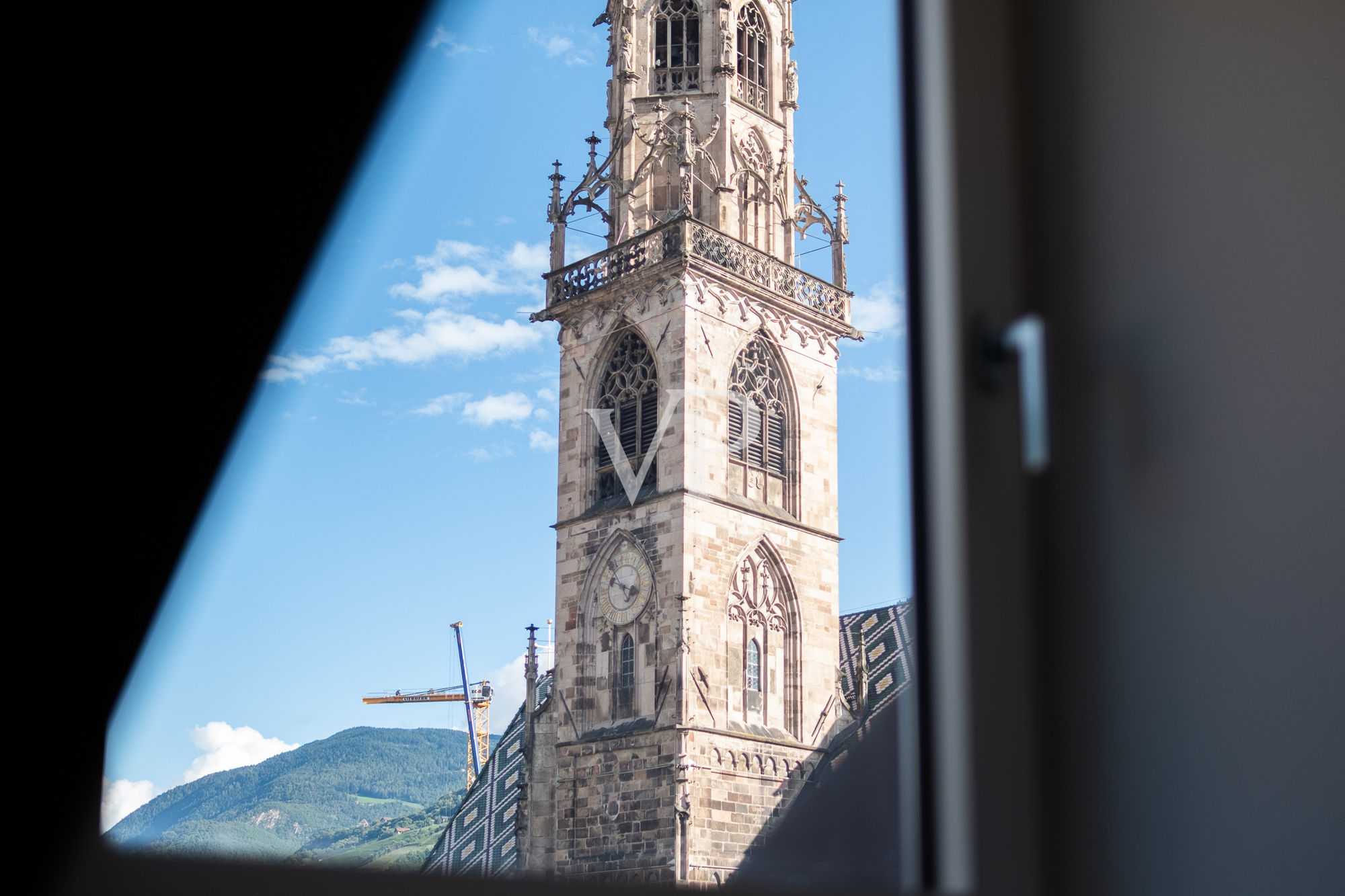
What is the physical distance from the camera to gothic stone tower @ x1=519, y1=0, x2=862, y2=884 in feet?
48.8

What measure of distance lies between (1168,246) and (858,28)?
3.86 feet

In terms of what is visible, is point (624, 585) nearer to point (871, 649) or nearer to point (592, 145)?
point (871, 649)

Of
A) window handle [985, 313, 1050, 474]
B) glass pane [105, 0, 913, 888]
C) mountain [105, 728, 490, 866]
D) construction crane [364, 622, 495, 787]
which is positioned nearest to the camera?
mountain [105, 728, 490, 866]

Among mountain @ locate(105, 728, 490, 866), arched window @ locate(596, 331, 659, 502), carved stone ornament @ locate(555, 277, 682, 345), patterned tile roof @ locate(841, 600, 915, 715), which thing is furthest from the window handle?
carved stone ornament @ locate(555, 277, 682, 345)

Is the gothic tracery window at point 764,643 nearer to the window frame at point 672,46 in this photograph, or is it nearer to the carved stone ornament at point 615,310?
Answer: the carved stone ornament at point 615,310

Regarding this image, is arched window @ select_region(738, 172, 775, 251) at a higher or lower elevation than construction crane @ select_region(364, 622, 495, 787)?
higher

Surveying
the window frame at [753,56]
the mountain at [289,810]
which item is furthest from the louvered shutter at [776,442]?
the mountain at [289,810]

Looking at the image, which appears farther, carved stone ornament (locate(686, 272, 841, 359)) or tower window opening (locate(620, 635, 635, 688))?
carved stone ornament (locate(686, 272, 841, 359))

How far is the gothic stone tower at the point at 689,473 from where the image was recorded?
48.8 ft

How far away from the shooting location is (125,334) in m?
1.01

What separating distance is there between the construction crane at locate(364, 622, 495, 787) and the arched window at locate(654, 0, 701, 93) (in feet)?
28.2

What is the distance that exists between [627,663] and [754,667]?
148 centimetres

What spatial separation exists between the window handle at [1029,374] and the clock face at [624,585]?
1415cm

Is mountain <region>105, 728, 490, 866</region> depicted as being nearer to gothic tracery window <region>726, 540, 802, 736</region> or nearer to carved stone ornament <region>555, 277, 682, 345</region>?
gothic tracery window <region>726, 540, 802, 736</region>
